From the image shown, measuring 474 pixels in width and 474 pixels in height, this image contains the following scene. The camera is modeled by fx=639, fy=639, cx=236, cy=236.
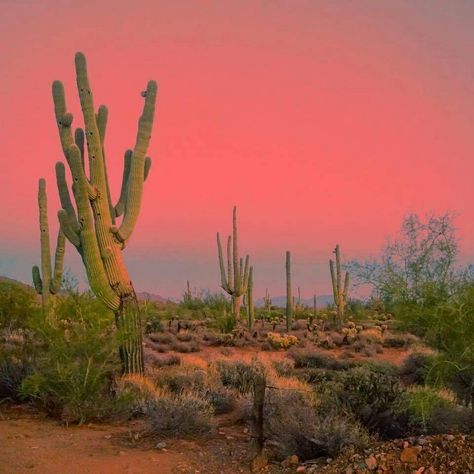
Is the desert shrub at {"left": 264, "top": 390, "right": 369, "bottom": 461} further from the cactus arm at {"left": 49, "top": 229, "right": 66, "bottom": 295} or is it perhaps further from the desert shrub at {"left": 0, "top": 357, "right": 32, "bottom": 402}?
the cactus arm at {"left": 49, "top": 229, "right": 66, "bottom": 295}

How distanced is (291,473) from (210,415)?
108 inches

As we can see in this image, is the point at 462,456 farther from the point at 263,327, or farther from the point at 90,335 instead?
the point at 263,327

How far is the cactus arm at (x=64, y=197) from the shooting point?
14.5 m

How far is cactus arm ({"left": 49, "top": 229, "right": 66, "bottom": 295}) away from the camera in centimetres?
2053

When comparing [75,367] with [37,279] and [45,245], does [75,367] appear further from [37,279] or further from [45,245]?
[37,279]

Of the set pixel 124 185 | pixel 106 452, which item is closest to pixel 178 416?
pixel 106 452

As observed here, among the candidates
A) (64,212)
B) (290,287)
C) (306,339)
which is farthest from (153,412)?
(290,287)

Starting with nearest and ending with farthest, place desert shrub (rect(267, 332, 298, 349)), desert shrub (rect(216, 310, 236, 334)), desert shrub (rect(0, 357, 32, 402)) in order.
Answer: desert shrub (rect(0, 357, 32, 402))
desert shrub (rect(267, 332, 298, 349))
desert shrub (rect(216, 310, 236, 334))

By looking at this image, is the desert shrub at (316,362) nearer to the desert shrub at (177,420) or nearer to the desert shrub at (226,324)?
the desert shrub at (177,420)

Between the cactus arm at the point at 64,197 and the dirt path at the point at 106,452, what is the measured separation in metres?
4.98

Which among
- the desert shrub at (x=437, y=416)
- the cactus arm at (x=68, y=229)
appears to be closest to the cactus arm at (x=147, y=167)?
the cactus arm at (x=68, y=229)

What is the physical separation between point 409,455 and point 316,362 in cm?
1038

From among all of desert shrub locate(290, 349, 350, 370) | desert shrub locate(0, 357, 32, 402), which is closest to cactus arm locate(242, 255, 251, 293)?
desert shrub locate(290, 349, 350, 370)

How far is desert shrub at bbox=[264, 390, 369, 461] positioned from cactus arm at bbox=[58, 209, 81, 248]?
6.69 m
